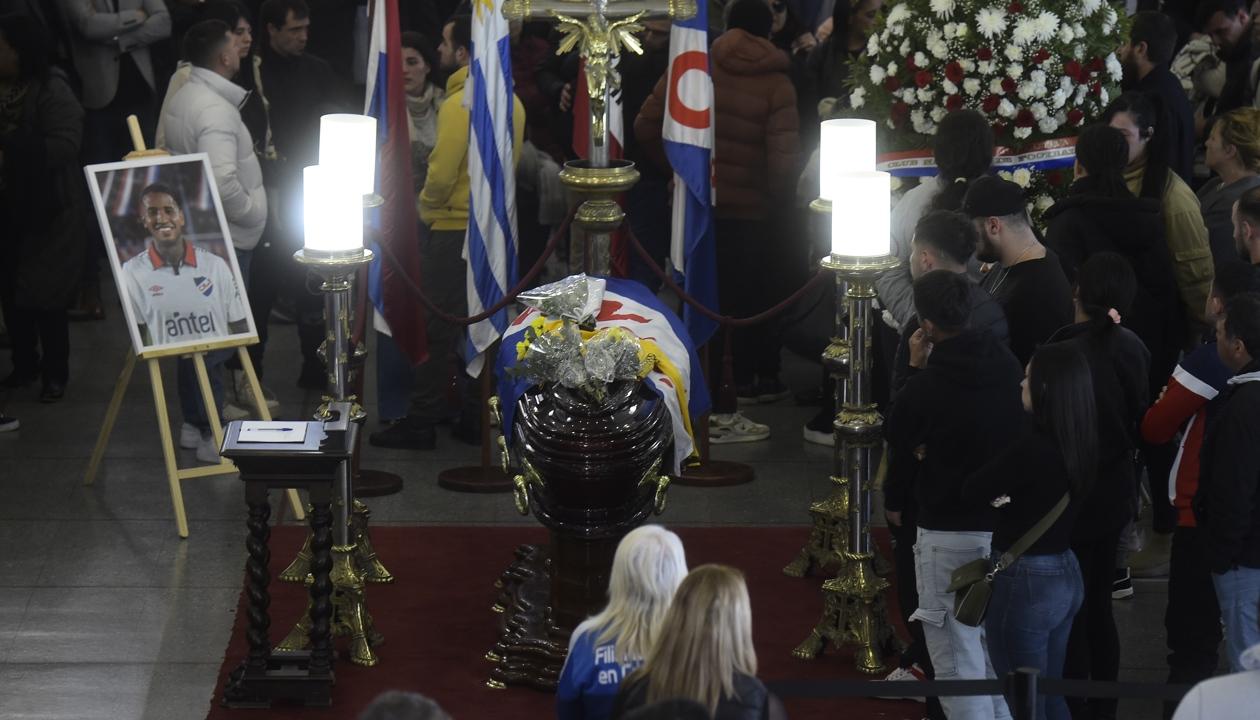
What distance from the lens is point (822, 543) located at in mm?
7500

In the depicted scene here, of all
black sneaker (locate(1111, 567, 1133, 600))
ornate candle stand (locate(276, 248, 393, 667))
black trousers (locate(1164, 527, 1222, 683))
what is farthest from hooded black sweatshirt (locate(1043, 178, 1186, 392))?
ornate candle stand (locate(276, 248, 393, 667))

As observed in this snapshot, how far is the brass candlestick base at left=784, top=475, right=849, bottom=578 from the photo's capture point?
730 cm

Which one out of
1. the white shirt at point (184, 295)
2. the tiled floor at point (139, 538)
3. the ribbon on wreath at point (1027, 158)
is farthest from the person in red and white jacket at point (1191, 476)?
the white shirt at point (184, 295)

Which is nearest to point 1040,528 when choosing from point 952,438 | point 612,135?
point 952,438

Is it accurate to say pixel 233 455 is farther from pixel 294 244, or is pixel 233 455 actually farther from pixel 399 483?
pixel 294 244

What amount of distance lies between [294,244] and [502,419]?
3.56m

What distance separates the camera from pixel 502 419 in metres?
7.12

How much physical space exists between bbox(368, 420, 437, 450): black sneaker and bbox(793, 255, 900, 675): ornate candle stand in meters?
2.88

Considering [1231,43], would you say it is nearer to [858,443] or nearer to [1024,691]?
[858,443]

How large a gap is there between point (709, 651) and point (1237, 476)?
2.37m

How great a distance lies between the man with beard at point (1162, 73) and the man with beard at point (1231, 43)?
101 cm

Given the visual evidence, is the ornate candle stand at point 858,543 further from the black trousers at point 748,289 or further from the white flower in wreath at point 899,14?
the black trousers at point 748,289

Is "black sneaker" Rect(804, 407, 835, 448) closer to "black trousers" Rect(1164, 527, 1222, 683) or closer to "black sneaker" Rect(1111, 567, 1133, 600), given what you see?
"black sneaker" Rect(1111, 567, 1133, 600)

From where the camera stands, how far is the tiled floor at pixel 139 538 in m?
6.54
